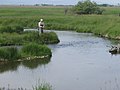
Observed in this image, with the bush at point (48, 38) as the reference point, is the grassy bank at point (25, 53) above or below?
above

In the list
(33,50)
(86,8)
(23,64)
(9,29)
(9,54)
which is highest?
(9,54)

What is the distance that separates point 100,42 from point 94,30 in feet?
43.3

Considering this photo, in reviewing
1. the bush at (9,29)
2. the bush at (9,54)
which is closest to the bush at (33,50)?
the bush at (9,54)

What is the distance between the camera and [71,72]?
990 inches

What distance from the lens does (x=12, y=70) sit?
2622cm

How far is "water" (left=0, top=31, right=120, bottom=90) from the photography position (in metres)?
21.6

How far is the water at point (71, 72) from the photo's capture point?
2161 centimetres

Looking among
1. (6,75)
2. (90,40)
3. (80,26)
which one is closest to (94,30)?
(80,26)

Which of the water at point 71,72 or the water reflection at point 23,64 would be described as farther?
the water reflection at point 23,64

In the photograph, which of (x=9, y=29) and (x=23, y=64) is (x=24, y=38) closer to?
(x=9, y=29)

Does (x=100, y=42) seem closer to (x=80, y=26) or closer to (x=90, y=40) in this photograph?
(x=90, y=40)

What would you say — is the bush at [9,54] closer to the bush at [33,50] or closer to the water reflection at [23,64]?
the water reflection at [23,64]

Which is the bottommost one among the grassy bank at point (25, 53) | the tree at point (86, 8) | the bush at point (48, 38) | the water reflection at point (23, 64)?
the tree at point (86, 8)

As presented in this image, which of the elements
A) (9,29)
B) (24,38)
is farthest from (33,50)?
(9,29)
